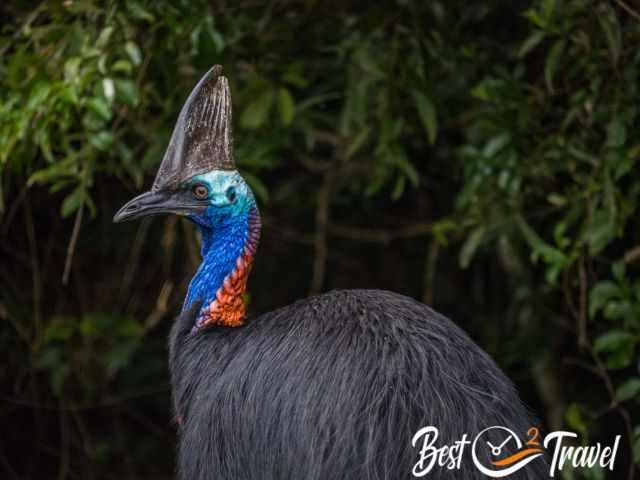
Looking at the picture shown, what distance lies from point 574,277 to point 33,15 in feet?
6.12

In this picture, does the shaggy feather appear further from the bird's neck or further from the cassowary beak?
the cassowary beak

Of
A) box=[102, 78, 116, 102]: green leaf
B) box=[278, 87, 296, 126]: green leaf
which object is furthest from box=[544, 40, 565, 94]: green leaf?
box=[102, 78, 116, 102]: green leaf

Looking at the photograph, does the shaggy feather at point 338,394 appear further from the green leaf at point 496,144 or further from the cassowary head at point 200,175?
the green leaf at point 496,144

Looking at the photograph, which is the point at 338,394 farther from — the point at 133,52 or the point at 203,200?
the point at 133,52

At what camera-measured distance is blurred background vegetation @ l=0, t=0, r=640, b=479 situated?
10.3ft

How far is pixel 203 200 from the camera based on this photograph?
2.66m

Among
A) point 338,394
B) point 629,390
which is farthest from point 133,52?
point 629,390

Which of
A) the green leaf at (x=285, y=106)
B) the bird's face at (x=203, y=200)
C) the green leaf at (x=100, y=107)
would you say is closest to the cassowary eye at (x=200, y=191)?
the bird's face at (x=203, y=200)

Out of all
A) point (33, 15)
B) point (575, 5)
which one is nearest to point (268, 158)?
point (33, 15)

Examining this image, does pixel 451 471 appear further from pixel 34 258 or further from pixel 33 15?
pixel 34 258

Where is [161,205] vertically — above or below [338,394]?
above

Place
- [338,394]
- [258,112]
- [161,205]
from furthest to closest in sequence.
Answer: [258,112], [161,205], [338,394]

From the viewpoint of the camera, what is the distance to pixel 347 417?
2268 mm

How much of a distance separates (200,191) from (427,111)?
1.02 metres
